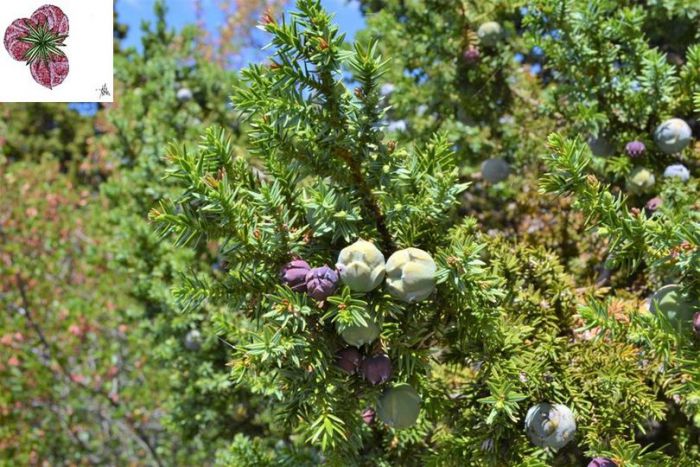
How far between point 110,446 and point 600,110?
4.03 m

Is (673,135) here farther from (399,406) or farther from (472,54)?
(399,406)

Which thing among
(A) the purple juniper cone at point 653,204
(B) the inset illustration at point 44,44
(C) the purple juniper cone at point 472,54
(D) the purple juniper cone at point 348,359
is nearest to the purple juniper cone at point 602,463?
(D) the purple juniper cone at point 348,359

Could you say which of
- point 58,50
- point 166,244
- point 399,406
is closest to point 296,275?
point 399,406

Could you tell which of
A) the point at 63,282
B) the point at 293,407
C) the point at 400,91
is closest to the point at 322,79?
the point at 293,407

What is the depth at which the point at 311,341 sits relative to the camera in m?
1.02

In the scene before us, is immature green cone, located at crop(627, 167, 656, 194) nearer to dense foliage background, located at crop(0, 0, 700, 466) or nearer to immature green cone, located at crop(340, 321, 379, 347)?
dense foliage background, located at crop(0, 0, 700, 466)

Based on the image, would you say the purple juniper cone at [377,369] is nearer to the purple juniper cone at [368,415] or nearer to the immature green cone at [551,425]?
the immature green cone at [551,425]

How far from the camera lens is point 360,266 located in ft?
3.16

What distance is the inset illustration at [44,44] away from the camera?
1.75 m

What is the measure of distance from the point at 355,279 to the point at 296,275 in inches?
3.5

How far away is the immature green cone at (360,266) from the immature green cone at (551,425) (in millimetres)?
A: 382

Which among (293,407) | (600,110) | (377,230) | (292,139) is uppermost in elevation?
(600,110)

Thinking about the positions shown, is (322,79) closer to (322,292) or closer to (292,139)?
(292,139)

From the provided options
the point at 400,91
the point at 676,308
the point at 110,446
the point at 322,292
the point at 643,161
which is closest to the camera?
the point at 322,292
